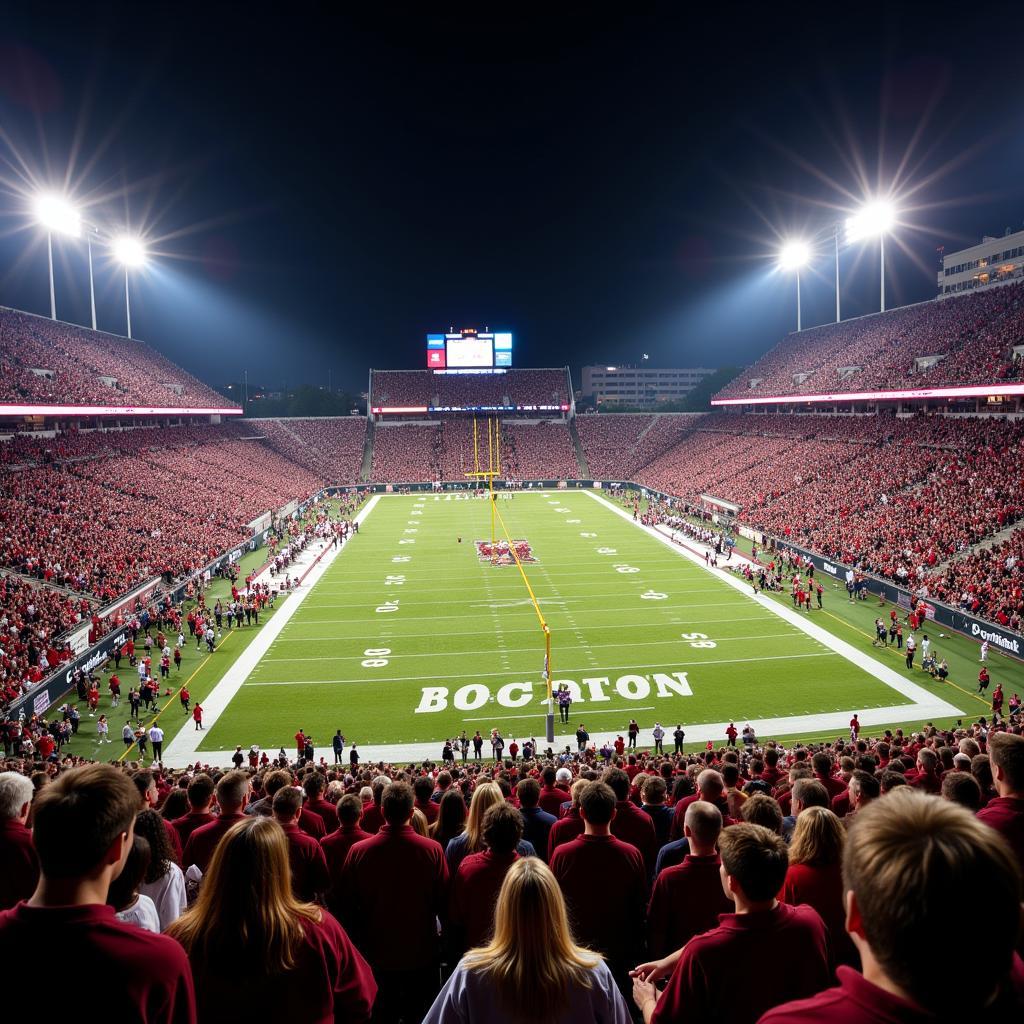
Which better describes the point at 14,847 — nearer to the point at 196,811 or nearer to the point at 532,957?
the point at 196,811

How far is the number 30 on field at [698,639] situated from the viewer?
24906mm

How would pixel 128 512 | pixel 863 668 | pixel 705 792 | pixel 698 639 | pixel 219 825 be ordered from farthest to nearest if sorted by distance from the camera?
1. pixel 128 512
2. pixel 698 639
3. pixel 863 668
4. pixel 705 792
5. pixel 219 825

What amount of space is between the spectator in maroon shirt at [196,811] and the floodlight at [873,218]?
195 feet

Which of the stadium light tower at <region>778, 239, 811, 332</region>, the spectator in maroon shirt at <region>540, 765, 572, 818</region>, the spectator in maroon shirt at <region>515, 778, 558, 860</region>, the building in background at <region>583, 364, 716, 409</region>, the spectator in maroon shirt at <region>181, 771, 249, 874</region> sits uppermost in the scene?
the building in background at <region>583, 364, 716, 409</region>

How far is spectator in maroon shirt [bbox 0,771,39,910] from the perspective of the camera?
184 inches

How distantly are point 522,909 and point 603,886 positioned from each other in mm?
1961

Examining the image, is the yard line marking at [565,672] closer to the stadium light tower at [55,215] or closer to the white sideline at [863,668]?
the white sideline at [863,668]

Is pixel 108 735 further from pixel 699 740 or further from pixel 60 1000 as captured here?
pixel 60 1000

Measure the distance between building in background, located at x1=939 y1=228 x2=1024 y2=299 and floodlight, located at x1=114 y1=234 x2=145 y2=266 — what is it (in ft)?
217

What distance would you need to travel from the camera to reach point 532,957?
8.36 ft

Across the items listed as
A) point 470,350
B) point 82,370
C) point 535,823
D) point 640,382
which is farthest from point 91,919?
point 640,382

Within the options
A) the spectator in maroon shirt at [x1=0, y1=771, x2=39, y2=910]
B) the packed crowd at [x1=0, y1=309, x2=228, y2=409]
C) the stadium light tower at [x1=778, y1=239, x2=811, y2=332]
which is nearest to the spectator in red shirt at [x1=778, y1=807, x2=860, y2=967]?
the spectator in maroon shirt at [x1=0, y1=771, x2=39, y2=910]

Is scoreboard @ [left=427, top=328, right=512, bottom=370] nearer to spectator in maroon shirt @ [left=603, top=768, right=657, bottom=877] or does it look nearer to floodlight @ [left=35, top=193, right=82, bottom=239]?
floodlight @ [left=35, top=193, right=82, bottom=239]

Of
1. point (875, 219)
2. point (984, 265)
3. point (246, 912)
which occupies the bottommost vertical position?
point (246, 912)
